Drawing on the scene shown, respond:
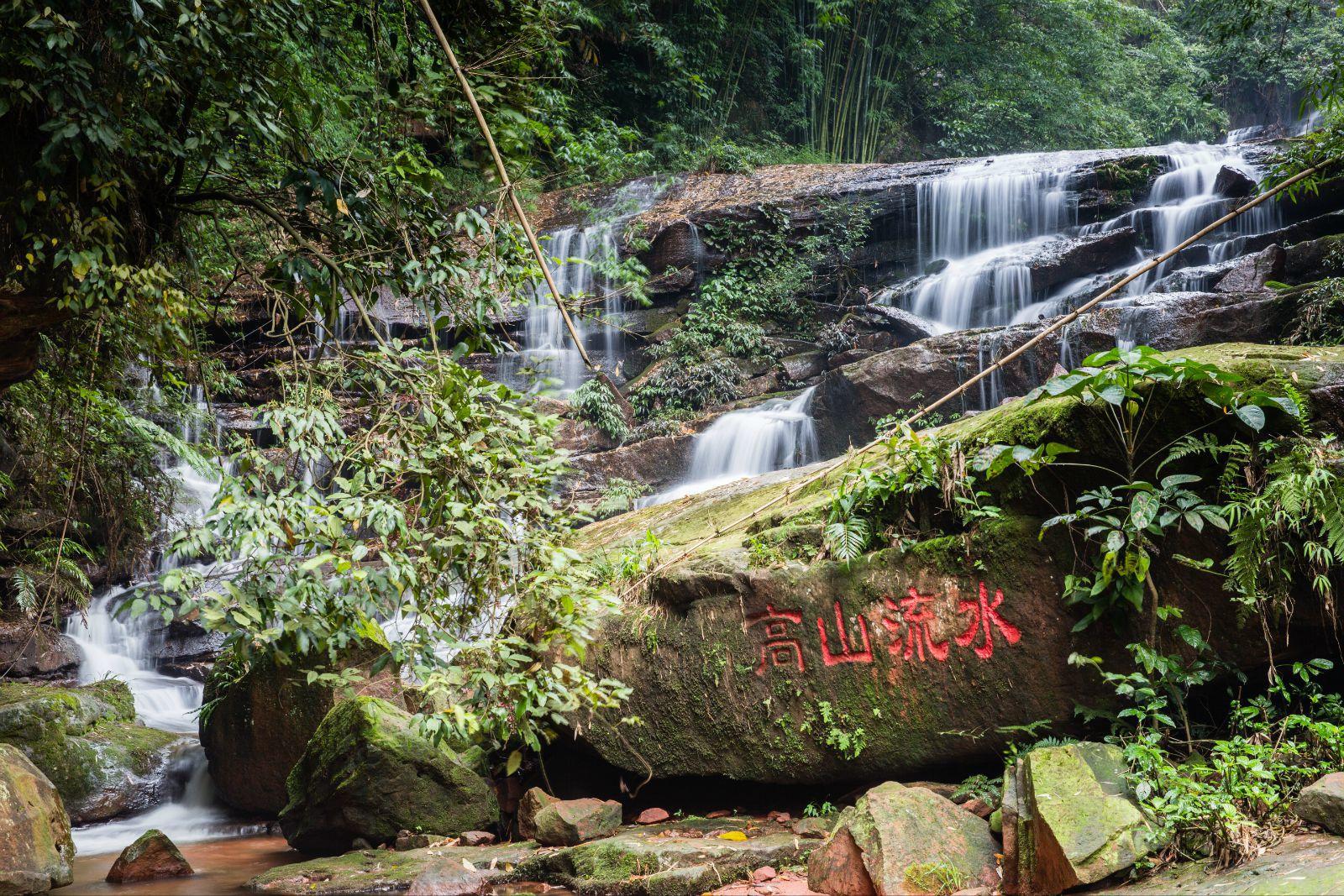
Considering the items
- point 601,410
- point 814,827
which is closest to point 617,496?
point 601,410

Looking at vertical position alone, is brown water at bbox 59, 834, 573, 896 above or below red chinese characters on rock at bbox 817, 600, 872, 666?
below

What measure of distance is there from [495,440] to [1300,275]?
829 cm

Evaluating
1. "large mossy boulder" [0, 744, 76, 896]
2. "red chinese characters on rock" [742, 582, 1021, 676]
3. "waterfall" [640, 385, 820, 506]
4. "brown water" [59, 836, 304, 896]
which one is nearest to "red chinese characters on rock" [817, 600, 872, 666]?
"red chinese characters on rock" [742, 582, 1021, 676]

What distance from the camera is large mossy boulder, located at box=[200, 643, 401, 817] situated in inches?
225

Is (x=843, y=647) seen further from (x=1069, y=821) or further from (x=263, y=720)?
(x=263, y=720)

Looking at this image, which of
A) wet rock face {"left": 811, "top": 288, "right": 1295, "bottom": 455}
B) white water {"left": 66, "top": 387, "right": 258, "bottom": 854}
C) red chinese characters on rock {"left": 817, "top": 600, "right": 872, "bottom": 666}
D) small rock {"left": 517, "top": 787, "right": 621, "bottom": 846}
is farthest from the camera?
wet rock face {"left": 811, "top": 288, "right": 1295, "bottom": 455}

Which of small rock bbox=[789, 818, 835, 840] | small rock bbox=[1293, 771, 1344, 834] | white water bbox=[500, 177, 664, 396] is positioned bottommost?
small rock bbox=[789, 818, 835, 840]

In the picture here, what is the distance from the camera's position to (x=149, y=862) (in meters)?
4.74

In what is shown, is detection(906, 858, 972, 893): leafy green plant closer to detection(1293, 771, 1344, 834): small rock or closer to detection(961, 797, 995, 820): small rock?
detection(961, 797, 995, 820): small rock

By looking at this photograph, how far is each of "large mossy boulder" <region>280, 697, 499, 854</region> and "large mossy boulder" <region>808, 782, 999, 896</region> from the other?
87.9 inches

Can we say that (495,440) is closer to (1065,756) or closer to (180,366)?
(1065,756)

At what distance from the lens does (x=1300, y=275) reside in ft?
27.3

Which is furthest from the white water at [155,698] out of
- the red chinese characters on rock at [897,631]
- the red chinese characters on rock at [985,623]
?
the red chinese characters on rock at [985,623]

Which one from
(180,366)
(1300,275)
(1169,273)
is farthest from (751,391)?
(180,366)
